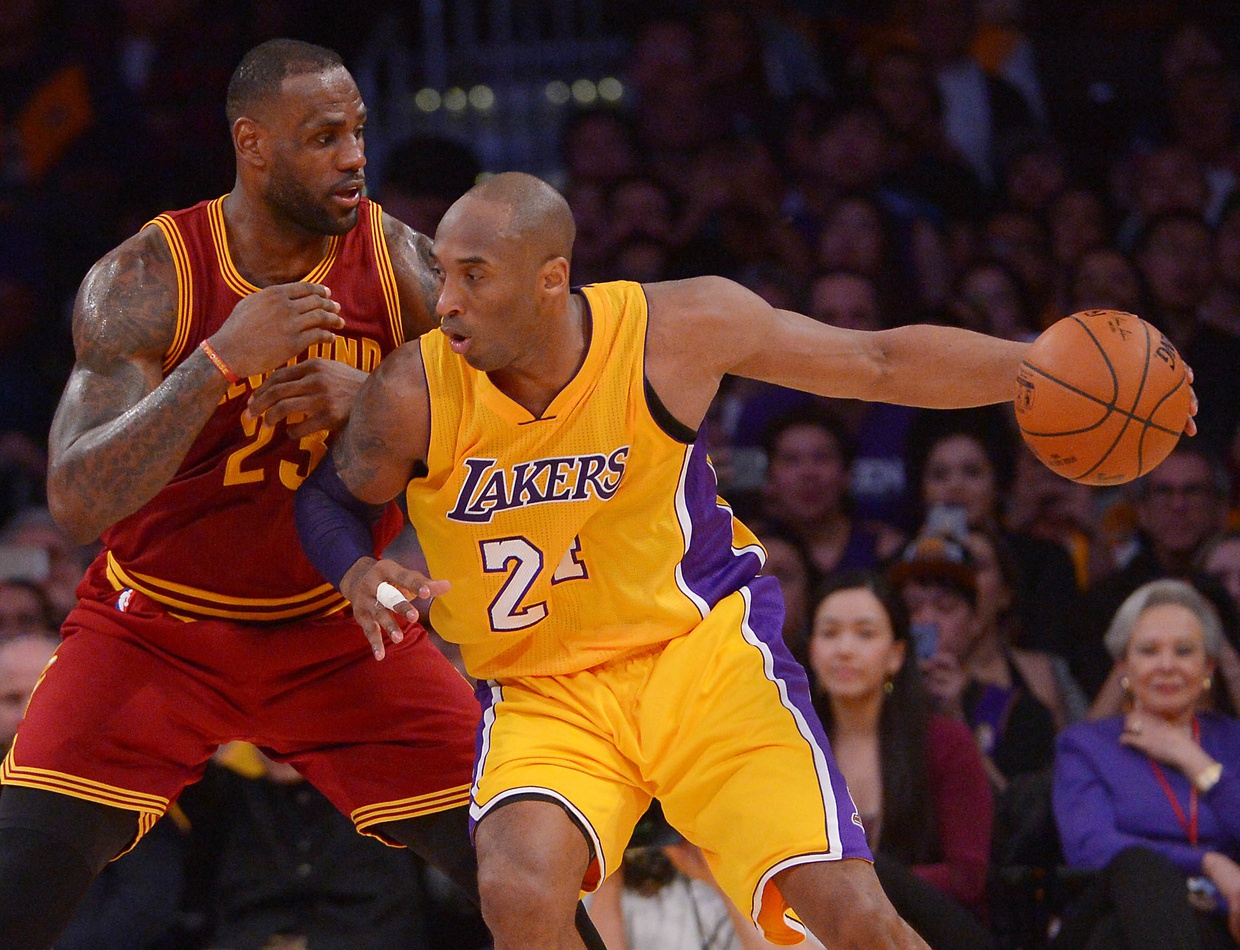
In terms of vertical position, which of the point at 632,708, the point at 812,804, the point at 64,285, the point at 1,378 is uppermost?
the point at 64,285

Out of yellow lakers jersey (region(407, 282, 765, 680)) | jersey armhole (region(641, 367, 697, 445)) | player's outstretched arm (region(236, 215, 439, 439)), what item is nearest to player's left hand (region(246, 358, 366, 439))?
player's outstretched arm (region(236, 215, 439, 439))

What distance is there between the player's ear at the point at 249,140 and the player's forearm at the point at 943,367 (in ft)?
4.93

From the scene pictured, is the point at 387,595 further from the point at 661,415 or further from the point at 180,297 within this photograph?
the point at 180,297

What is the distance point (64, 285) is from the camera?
9078mm

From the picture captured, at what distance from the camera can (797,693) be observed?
12.2ft

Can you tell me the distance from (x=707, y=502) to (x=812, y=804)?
29.1 inches

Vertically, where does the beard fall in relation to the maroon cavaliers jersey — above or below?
above

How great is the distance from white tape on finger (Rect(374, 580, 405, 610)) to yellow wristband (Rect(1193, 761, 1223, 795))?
3.03 m

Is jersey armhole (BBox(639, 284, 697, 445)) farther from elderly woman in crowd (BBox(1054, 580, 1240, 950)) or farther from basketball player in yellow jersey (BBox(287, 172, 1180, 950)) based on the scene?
elderly woman in crowd (BBox(1054, 580, 1240, 950))

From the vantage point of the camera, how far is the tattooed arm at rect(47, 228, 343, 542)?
3.69m

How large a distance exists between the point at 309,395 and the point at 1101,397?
1.75 metres

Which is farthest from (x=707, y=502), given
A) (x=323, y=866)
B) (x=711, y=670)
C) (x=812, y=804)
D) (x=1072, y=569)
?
(x=1072, y=569)

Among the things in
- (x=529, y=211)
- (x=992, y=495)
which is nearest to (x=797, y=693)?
(x=529, y=211)

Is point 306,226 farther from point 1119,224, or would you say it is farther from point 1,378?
point 1119,224
